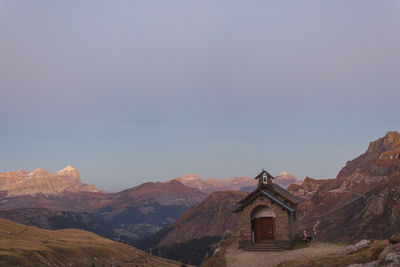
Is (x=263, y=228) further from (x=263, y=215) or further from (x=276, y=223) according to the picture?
(x=276, y=223)

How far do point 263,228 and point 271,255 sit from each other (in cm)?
557

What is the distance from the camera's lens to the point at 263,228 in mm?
39125

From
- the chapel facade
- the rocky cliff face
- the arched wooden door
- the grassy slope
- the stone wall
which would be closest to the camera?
the stone wall

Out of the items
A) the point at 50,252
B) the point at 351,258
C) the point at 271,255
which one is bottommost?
the point at 50,252

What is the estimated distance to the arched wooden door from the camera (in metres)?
38.8

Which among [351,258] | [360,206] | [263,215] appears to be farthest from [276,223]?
[360,206]

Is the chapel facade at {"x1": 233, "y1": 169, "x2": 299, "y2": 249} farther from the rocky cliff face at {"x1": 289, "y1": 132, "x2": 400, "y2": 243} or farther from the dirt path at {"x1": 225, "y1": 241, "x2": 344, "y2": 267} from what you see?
the rocky cliff face at {"x1": 289, "y1": 132, "x2": 400, "y2": 243}

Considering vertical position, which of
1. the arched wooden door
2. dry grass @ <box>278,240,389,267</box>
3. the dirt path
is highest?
the arched wooden door

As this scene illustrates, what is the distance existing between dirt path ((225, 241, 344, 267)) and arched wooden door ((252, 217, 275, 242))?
290cm

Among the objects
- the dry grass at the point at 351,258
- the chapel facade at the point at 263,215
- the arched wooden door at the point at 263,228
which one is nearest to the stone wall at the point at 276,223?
the chapel facade at the point at 263,215

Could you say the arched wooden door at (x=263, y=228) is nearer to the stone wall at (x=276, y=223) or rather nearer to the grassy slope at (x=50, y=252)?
the stone wall at (x=276, y=223)

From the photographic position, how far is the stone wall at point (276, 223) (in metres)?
37.0

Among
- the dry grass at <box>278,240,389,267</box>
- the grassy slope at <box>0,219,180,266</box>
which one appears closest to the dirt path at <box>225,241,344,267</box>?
the dry grass at <box>278,240,389,267</box>

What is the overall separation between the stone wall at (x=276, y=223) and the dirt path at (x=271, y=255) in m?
1.97
